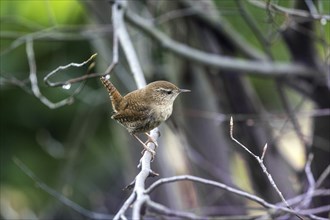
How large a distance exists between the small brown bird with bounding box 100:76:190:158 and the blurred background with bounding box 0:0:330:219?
71cm

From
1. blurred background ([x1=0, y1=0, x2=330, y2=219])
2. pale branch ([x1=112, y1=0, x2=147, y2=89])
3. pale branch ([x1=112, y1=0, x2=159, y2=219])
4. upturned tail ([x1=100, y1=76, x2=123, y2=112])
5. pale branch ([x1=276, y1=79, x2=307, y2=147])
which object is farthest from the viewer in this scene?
blurred background ([x1=0, y1=0, x2=330, y2=219])

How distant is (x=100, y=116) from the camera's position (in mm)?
6867

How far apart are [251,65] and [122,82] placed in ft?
3.40

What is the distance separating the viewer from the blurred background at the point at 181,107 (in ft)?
16.4

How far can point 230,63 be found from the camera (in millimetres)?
4883

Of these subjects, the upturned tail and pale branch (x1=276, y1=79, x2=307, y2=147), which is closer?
the upturned tail

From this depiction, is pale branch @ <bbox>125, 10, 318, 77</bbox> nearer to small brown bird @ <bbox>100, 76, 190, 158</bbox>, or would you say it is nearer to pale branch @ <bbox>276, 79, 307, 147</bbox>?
pale branch @ <bbox>276, 79, 307, 147</bbox>

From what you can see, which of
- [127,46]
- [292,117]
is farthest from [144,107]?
[292,117]

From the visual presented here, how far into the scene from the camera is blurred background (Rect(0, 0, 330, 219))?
500 cm

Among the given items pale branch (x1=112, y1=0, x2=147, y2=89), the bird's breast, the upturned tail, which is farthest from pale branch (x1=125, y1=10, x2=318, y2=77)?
the bird's breast

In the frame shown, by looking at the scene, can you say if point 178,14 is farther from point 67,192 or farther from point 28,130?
point 28,130

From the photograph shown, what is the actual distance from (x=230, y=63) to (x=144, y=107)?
4.95ft

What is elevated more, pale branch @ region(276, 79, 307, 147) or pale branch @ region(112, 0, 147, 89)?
pale branch @ region(112, 0, 147, 89)

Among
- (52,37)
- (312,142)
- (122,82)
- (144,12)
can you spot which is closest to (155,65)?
(144,12)
